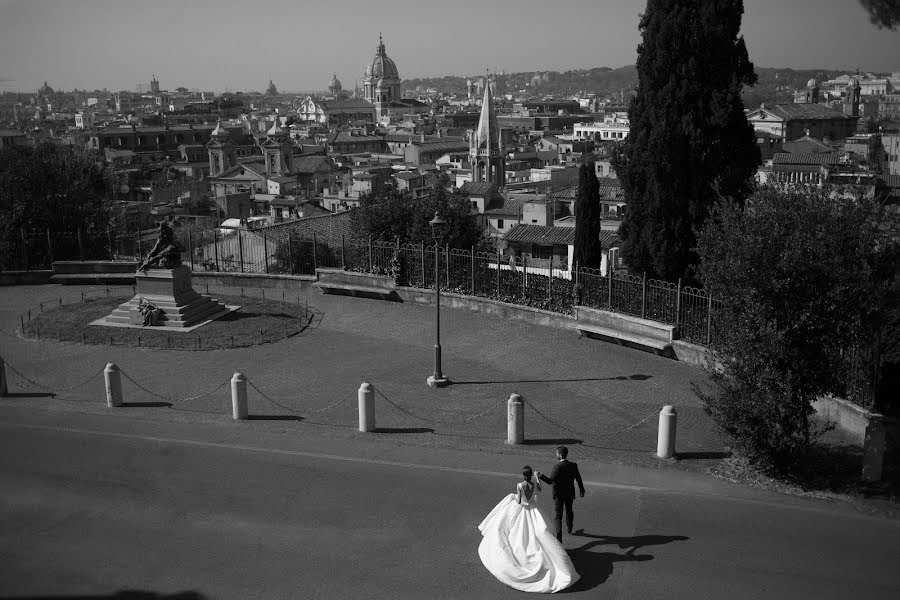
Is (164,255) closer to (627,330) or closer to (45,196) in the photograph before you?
(45,196)

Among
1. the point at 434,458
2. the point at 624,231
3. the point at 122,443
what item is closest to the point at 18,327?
the point at 122,443

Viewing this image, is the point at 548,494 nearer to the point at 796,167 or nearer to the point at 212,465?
the point at 212,465

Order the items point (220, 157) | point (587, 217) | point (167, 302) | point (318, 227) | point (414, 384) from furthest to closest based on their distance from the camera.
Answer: point (220, 157)
point (318, 227)
point (587, 217)
point (167, 302)
point (414, 384)

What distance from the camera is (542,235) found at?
1690 inches

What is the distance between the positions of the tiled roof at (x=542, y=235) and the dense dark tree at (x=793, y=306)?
3018 cm

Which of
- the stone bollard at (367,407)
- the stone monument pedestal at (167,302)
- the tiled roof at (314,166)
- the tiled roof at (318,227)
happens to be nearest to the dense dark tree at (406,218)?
the tiled roof at (318,227)

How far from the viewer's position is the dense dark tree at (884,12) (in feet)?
49.1

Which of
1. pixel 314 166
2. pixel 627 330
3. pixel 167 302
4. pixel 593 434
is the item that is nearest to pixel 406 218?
pixel 167 302

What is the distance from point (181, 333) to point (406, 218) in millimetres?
→ 10730

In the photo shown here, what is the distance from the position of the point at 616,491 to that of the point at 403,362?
22.0 feet

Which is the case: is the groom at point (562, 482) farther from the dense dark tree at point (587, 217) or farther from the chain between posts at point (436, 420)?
the dense dark tree at point (587, 217)

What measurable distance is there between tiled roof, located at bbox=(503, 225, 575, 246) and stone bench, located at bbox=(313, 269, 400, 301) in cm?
2048

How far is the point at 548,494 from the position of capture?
10.7 metres

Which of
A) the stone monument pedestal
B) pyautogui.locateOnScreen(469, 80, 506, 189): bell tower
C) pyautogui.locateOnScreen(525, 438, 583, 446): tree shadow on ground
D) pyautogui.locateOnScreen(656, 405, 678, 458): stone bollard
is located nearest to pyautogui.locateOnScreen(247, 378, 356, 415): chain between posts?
pyautogui.locateOnScreen(525, 438, 583, 446): tree shadow on ground
